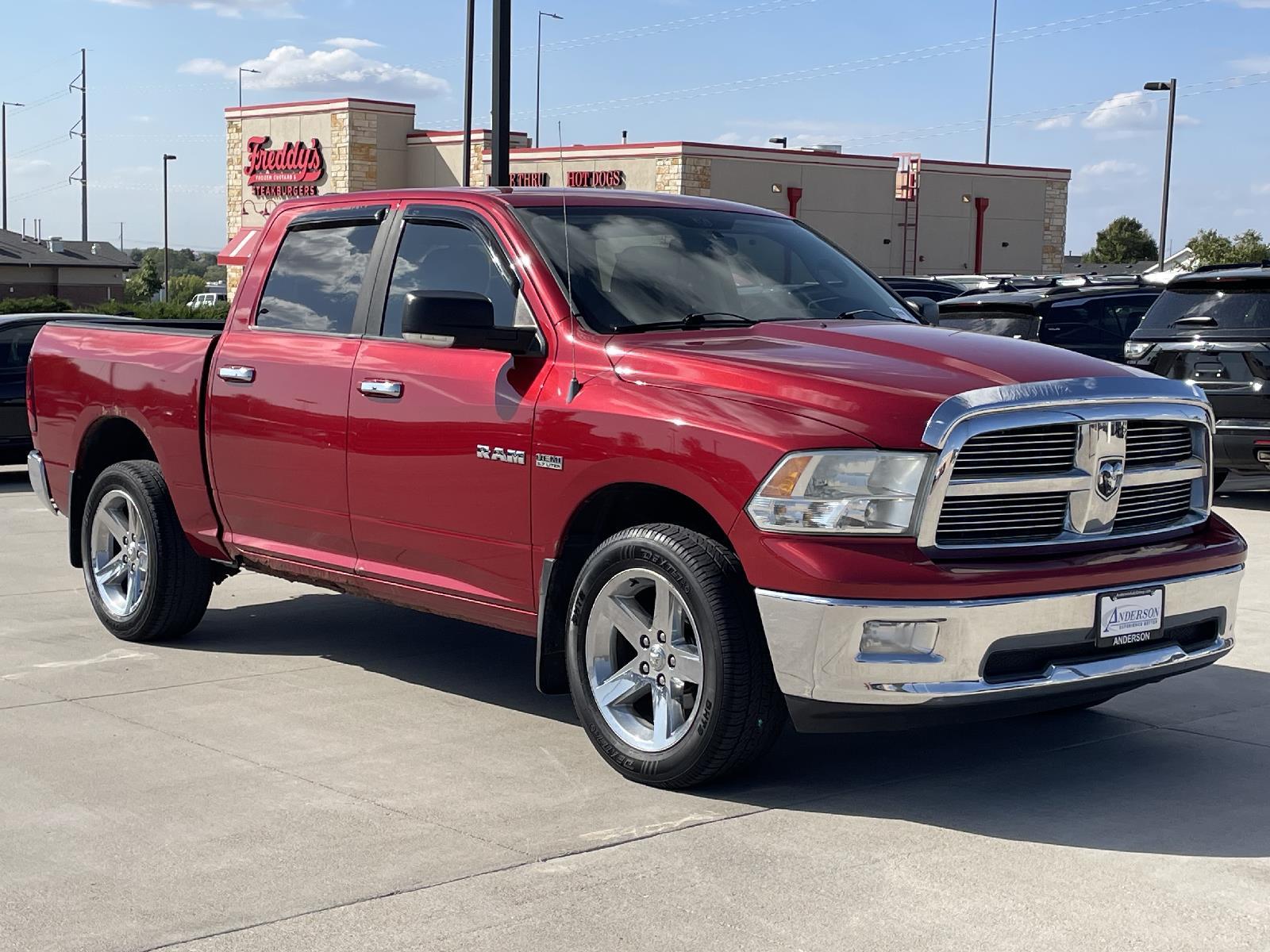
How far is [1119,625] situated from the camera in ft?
17.5

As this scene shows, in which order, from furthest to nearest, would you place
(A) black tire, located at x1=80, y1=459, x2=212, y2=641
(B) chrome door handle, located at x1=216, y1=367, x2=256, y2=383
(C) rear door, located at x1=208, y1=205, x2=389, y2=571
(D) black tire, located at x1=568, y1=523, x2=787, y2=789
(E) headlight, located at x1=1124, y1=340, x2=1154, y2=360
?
(E) headlight, located at x1=1124, y1=340, x2=1154, y2=360, (A) black tire, located at x1=80, y1=459, x2=212, y2=641, (B) chrome door handle, located at x1=216, y1=367, x2=256, y2=383, (C) rear door, located at x1=208, y1=205, x2=389, y2=571, (D) black tire, located at x1=568, y1=523, x2=787, y2=789

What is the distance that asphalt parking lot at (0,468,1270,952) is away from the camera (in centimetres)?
423

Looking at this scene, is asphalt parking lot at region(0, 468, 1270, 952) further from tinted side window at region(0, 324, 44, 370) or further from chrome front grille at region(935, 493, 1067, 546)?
tinted side window at region(0, 324, 44, 370)

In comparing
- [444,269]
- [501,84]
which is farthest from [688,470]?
[501,84]

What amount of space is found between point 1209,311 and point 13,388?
1074 centimetres

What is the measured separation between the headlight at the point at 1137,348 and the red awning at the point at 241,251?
711 cm

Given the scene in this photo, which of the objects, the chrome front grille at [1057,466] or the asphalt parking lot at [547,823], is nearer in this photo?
the asphalt parking lot at [547,823]

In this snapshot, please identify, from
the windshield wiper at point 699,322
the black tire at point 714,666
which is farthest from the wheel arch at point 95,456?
the black tire at point 714,666

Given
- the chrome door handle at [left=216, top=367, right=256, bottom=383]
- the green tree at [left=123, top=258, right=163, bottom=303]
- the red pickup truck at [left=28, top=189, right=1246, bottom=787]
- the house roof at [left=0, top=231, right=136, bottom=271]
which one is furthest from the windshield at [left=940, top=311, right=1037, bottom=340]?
the green tree at [left=123, top=258, right=163, bottom=303]

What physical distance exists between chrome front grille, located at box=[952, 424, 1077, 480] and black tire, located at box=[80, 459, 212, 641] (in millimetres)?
4094

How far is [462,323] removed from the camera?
19.0 ft

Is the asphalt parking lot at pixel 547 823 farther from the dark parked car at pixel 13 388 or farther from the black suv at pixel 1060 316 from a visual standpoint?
the dark parked car at pixel 13 388

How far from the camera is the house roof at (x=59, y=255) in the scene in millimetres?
72875

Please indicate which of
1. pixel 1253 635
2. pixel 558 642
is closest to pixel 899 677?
pixel 558 642
